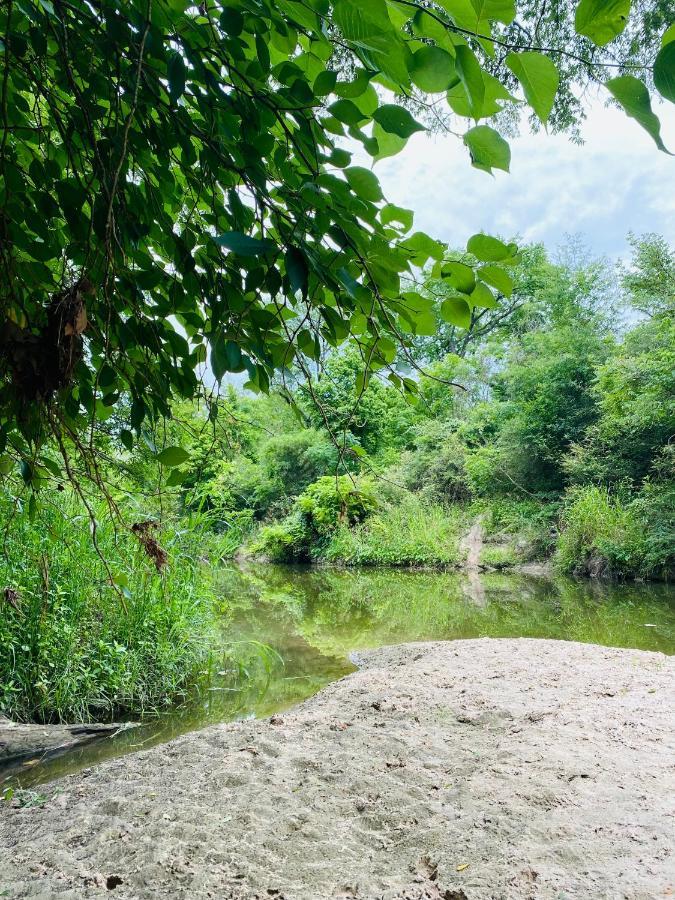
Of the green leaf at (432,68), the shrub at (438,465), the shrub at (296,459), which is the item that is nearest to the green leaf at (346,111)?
the green leaf at (432,68)

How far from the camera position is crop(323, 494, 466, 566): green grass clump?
45.2ft

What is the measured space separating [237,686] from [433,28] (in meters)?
4.74

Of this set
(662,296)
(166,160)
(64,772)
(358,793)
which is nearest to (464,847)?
(358,793)

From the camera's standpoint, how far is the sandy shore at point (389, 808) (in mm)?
1738

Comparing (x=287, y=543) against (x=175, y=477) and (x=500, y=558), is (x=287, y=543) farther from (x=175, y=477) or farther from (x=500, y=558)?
(x=175, y=477)

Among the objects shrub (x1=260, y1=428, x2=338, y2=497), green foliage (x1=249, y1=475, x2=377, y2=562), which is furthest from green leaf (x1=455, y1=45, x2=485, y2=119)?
shrub (x1=260, y1=428, x2=338, y2=497)

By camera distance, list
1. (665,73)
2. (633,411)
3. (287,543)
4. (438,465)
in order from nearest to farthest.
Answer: (665,73) → (633,411) → (287,543) → (438,465)

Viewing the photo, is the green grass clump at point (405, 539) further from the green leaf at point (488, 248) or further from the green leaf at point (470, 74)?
the green leaf at point (470, 74)

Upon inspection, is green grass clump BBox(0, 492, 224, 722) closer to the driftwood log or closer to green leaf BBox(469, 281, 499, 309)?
the driftwood log

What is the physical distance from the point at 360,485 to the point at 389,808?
947 centimetres

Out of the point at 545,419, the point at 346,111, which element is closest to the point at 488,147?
the point at 346,111

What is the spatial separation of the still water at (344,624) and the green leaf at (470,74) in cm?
381

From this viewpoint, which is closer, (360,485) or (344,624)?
(344,624)

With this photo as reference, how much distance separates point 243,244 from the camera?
32.2 inches
